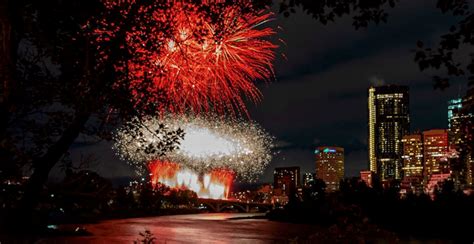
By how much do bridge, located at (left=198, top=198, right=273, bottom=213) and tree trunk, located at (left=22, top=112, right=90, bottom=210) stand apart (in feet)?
403

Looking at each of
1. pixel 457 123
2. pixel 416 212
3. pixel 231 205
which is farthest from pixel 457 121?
pixel 231 205

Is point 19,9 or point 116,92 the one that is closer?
point 19,9

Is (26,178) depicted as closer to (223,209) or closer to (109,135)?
(109,135)

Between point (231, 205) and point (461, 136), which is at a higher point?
point (461, 136)

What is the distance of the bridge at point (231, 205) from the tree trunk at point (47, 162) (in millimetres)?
122706

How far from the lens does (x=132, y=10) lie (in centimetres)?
900

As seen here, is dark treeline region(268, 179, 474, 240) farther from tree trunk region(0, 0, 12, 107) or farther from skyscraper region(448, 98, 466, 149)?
tree trunk region(0, 0, 12, 107)

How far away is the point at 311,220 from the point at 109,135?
79112 millimetres

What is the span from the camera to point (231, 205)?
476ft

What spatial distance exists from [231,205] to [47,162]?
13870cm

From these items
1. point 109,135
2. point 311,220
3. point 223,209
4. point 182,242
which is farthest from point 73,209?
point 223,209

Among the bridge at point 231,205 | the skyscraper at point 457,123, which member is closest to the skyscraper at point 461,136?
the skyscraper at point 457,123

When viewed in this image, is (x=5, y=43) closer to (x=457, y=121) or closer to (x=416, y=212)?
(x=457, y=121)

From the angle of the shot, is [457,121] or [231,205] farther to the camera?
[231,205]
